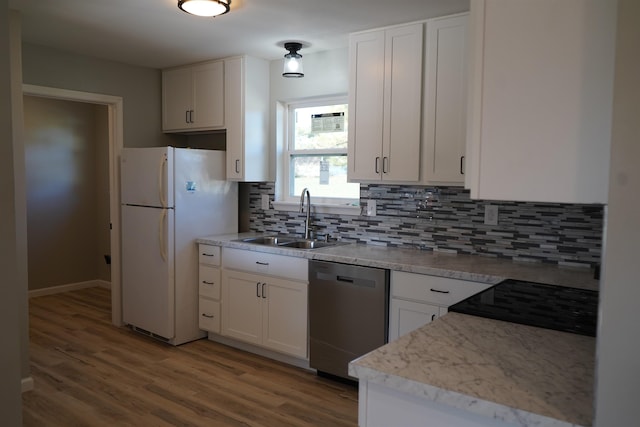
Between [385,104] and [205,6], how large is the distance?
1.28 metres

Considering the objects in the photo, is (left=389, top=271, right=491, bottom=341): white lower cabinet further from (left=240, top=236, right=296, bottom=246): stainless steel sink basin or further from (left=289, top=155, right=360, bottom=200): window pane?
(left=240, top=236, right=296, bottom=246): stainless steel sink basin

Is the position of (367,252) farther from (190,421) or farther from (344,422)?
(190,421)

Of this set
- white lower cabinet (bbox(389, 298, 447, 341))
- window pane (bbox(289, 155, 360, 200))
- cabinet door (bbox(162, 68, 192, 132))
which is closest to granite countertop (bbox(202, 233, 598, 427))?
white lower cabinet (bbox(389, 298, 447, 341))

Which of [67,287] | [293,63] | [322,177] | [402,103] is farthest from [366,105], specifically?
[67,287]

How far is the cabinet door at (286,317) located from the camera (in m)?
3.50

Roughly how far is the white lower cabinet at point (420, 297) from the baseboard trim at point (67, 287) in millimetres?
4224

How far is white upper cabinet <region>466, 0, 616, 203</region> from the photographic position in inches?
42.4

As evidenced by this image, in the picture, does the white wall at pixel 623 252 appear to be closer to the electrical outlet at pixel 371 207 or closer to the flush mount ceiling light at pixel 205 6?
the flush mount ceiling light at pixel 205 6

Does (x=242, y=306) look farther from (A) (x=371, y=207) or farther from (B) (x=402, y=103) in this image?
(B) (x=402, y=103)

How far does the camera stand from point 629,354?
873 millimetres

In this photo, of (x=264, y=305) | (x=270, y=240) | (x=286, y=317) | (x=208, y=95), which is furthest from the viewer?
(x=208, y=95)

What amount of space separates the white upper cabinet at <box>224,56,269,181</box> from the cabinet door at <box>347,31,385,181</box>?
1029mm

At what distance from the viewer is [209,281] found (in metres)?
4.10

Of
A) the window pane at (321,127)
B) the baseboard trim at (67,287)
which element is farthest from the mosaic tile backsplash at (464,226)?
the baseboard trim at (67,287)
